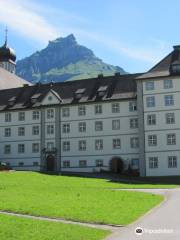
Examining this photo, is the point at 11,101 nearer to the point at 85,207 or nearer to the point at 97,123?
the point at 97,123

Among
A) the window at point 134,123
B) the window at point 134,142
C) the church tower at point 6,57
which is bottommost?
the window at point 134,142

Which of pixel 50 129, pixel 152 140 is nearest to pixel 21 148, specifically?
pixel 50 129

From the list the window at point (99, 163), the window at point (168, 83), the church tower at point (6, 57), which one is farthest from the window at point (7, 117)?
the church tower at point (6, 57)

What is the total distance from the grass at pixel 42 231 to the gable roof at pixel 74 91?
45.1 m

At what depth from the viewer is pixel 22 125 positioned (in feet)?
218

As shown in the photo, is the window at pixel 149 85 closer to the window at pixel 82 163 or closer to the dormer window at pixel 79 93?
the dormer window at pixel 79 93

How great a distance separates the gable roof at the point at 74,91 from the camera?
62188mm

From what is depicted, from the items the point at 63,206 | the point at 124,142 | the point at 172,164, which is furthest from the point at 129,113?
the point at 63,206

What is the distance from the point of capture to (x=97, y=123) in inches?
2434

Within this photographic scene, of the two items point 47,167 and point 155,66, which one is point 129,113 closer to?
point 155,66

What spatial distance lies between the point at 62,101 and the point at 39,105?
11.8 feet

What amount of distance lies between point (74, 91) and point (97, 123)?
729 centimetres

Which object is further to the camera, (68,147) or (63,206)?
(68,147)

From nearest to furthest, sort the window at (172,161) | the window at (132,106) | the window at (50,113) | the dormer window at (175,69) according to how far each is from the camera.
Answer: the window at (172,161) < the dormer window at (175,69) < the window at (132,106) < the window at (50,113)
